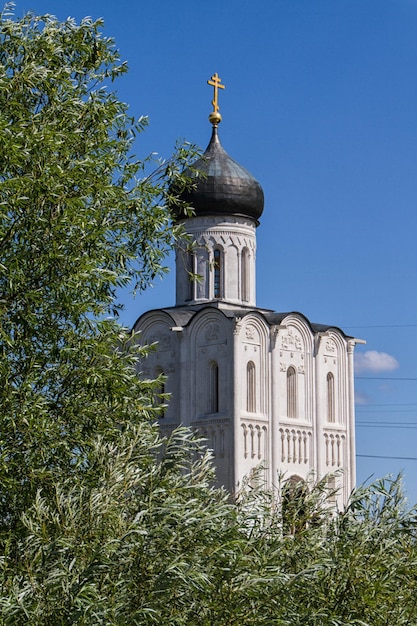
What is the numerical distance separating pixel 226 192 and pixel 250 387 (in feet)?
14.6

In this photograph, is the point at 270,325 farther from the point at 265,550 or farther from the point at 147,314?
the point at 265,550

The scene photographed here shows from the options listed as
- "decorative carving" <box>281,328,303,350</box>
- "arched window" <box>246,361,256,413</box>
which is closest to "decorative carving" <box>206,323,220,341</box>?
"arched window" <box>246,361,256,413</box>

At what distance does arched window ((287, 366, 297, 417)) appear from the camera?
3100 cm

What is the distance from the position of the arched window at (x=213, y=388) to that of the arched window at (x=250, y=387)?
0.66 metres

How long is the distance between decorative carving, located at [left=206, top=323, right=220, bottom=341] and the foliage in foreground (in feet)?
58.0

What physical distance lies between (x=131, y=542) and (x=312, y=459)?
22260 millimetres

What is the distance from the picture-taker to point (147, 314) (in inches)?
1235

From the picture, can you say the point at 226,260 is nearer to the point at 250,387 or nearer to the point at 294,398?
the point at 250,387

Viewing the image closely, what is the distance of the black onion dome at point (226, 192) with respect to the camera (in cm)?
3106

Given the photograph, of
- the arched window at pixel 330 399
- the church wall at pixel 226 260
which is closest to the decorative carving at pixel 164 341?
the church wall at pixel 226 260

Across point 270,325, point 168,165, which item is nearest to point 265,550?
point 168,165

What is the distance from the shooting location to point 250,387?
99.4 feet

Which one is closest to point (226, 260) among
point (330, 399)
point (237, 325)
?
point (237, 325)

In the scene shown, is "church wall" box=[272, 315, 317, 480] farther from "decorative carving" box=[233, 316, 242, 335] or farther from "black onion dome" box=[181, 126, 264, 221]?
"black onion dome" box=[181, 126, 264, 221]
